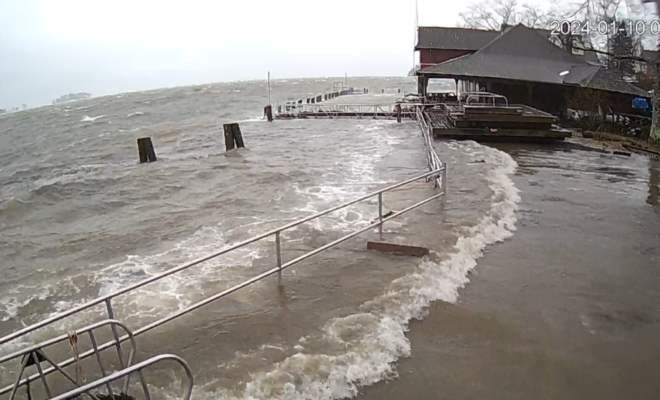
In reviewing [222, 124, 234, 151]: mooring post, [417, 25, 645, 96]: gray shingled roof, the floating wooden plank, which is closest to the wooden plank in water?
[417, 25, 645, 96]: gray shingled roof

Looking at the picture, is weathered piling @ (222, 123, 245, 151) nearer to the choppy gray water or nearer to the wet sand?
the choppy gray water

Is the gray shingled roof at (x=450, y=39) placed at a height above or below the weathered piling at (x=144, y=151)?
above

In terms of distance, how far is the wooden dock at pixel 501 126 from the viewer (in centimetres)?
2119

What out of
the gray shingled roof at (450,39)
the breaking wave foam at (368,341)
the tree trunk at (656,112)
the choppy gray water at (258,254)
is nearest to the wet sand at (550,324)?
the breaking wave foam at (368,341)

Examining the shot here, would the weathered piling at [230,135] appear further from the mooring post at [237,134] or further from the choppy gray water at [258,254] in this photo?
the choppy gray water at [258,254]

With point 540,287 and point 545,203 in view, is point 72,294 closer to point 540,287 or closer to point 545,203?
point 540,287

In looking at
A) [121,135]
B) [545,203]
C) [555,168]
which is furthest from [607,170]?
[121,135]

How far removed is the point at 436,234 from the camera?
8.33 m

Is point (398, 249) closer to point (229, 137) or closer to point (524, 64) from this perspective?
point (229, 137)

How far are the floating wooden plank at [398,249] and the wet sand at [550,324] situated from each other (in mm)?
856

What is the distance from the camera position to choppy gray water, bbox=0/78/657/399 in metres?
4.86

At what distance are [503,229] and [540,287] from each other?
2.44 meters

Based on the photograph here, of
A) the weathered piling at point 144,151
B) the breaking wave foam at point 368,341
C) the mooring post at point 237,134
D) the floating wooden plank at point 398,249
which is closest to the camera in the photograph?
the breaking wave foam at point 368,341

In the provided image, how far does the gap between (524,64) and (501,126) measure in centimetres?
1156
